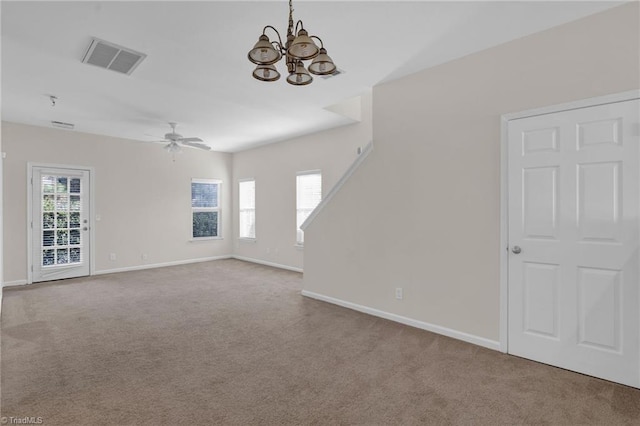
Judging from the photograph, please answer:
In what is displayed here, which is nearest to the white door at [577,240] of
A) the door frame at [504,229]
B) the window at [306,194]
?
the door frame at [504,229]

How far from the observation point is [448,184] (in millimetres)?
3311

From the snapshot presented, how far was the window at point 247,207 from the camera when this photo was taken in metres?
7.95

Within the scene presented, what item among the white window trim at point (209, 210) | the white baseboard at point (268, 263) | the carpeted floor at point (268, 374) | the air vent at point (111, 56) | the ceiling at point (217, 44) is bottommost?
the carpeted floor at point (268, 374)

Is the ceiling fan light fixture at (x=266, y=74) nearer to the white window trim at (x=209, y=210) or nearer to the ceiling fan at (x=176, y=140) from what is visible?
the ceiling fan at (x=176, y=140)

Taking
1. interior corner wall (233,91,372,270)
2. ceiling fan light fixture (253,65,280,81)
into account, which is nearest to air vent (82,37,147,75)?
ceiling fan light fixture (253,65,280,81)

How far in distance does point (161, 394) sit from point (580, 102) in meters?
3.90

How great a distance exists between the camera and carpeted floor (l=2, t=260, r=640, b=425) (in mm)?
2072

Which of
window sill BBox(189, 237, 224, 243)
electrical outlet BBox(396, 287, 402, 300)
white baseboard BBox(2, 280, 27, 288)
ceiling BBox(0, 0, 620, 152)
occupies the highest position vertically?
ceiling BBox(0, 0, 620, 152)

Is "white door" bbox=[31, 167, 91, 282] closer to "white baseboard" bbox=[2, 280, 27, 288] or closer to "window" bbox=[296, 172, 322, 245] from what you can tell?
"white baseboard" bbox=[2, 280, 27, 288]

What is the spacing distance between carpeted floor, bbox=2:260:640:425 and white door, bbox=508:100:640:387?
27 cm

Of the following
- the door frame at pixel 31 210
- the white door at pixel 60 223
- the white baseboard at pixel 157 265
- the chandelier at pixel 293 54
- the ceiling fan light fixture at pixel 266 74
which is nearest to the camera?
the chandelier at pixel 293 54

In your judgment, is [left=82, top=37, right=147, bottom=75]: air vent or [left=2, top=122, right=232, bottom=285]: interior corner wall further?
[left=2, top=122, right=232, bottom=285]: interior corner wall

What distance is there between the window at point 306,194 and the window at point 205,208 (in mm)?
2774

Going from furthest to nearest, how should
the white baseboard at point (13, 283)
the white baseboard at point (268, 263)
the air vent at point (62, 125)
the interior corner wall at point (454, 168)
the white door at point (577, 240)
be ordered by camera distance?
1. the white baseboard at point (268, 263)
2. the air vent at point (62, 125)
3. the white baseboard at point (13, 283)
4. the interior corner wall at point (454, 168)
5. the white door at point (577, 240)
